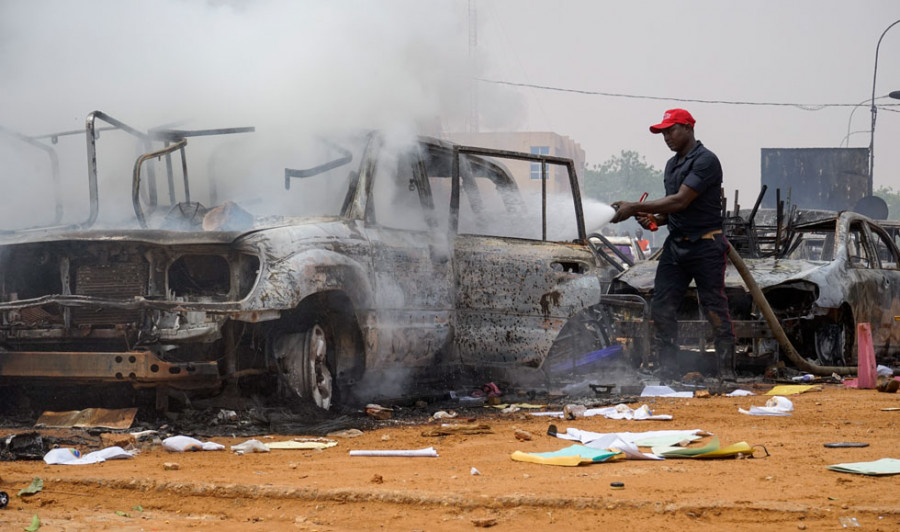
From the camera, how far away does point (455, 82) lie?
10.8 metres

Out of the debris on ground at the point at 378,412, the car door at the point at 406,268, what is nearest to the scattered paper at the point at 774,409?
the car door at the point at 406,268

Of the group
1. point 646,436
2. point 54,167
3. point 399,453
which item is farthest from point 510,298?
point 54,167

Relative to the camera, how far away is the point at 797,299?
9477 millimetres

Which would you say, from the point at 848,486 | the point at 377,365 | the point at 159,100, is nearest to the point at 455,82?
the point at 159,100

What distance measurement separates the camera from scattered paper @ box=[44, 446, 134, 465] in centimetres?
501

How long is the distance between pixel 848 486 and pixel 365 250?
131 inches

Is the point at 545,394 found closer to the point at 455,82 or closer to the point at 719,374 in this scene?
the point at 719,374

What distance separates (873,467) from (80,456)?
12.1 feet

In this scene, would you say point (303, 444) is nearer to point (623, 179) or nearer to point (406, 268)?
point (406, 268)

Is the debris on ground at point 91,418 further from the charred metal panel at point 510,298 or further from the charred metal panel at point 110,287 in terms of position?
the charred metal panel at point 510,298

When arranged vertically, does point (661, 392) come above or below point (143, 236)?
below

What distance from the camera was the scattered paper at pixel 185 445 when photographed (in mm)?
5363

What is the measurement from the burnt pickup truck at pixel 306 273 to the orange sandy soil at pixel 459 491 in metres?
0.78

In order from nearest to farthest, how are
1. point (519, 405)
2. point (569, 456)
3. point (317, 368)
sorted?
point (569, 456) < point (317, 368) < point (519, 405)
